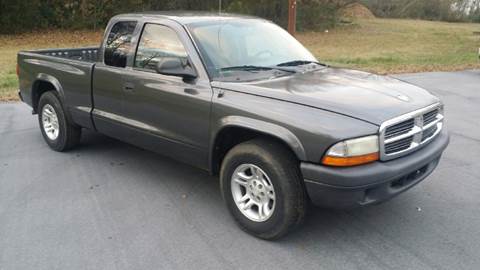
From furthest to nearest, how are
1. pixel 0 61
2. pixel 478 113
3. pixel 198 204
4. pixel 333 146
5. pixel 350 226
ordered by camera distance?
pixel 0 61, pixel 478 113, pixel 198 204, pixel 350 226, pixel 333 146

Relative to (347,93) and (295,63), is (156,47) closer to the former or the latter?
(295,63)

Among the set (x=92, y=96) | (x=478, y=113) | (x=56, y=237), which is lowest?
(x=56, y=237)

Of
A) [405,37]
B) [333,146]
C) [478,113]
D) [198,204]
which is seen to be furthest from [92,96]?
[405,37]

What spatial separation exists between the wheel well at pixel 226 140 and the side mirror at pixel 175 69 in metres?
0.59

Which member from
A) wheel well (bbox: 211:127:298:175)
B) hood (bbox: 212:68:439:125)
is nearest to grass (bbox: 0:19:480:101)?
wheel well (bbox: 211:127:298:175)

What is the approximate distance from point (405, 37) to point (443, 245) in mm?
24312

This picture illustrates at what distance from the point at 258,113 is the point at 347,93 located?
73 cm

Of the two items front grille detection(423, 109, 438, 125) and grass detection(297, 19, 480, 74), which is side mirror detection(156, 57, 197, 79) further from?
grass detection(297, 19, 480, 74)

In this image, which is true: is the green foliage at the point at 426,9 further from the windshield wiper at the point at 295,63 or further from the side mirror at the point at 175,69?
the side mirror at the point at 175,69

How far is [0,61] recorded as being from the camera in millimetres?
14719

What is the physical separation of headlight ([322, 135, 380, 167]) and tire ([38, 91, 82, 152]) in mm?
3725

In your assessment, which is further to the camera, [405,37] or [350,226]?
[405,37]

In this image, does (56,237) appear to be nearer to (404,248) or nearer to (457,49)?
(404,248)

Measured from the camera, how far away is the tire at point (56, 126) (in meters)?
5.73
